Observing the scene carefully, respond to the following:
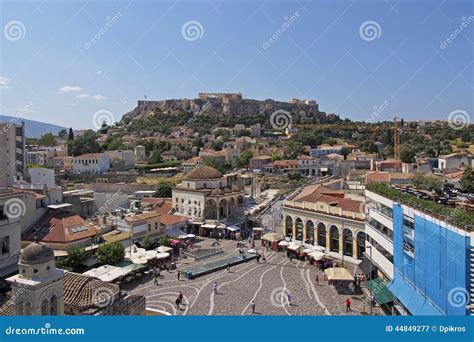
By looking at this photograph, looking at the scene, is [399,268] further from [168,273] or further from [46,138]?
[46,138]

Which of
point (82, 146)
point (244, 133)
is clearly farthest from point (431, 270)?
point (244, 133)

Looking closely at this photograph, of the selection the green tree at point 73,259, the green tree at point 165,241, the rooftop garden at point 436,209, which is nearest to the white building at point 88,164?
the green tree at point 165,241

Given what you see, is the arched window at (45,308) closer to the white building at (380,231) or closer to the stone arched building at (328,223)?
the white building at (380,231)

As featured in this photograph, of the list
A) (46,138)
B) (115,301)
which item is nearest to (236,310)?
(115,301)

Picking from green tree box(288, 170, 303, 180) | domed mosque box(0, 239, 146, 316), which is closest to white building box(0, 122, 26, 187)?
domed mosque box(0, 239, 146, 316)

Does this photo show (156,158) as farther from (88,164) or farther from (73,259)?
(73,259)

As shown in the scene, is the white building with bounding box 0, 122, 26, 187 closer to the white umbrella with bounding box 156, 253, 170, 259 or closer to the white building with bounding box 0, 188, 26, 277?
the white umbrella with bounding box 156, 253, 170, 259
